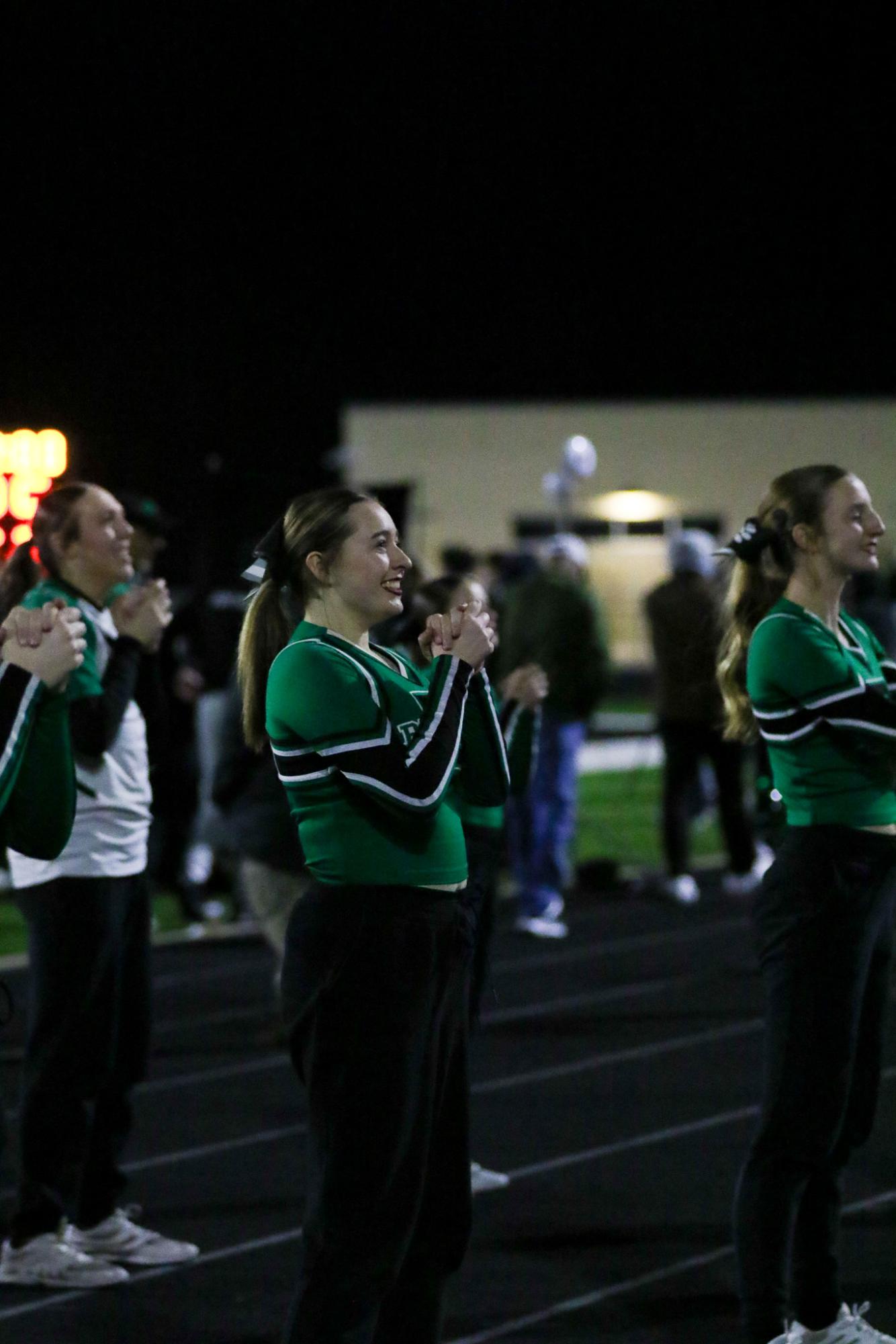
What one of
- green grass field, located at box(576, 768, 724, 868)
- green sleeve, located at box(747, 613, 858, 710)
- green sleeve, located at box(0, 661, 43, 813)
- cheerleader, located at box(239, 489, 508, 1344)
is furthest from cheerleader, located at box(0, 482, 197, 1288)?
green grass field, located at box(576, 768, 724, 868)

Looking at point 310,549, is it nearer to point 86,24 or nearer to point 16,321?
point 86,24

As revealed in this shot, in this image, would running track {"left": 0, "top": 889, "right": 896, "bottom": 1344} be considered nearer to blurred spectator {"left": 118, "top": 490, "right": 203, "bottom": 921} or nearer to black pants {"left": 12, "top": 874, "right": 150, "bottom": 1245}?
black pants {"left": 12, "top": 874, "right": 150, "bottom": 1245}

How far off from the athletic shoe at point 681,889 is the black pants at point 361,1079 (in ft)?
27.4

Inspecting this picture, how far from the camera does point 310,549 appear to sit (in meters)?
3.60

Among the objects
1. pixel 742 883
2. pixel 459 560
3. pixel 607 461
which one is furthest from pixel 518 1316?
pixel 607 461

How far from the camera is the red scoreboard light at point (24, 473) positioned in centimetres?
911

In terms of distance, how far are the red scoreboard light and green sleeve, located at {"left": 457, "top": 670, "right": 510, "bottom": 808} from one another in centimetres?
548

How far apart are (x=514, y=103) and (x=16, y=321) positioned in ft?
27.1

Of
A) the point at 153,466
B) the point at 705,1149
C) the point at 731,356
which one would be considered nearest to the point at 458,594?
the point at 705,1149

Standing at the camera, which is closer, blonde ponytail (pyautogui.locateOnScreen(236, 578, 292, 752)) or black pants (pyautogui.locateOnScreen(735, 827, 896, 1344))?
blonde ponytail (pyautogui.locateOnScreen(236, 578, 292, 752))

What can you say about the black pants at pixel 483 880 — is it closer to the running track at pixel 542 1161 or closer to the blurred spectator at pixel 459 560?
the running track at pixel 542 1161

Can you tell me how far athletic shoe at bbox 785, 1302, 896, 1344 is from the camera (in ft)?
13.4

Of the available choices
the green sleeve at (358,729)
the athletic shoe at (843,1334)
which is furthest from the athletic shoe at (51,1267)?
the green sleeve at (358,729)

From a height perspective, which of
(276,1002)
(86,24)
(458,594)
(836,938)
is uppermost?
(86,24)
